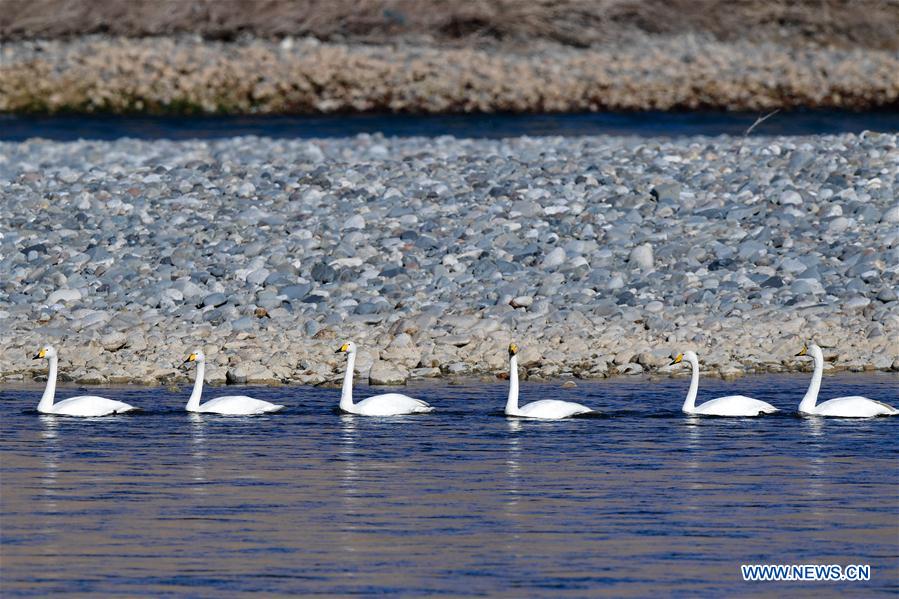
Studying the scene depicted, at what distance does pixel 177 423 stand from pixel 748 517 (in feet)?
17.9

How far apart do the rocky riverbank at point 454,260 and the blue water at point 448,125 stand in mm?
8959

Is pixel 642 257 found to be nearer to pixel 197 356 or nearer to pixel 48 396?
pixel 197 356

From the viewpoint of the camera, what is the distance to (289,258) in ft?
69.3

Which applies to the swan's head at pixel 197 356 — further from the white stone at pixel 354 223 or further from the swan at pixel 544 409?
the white stone at pixel 354 223

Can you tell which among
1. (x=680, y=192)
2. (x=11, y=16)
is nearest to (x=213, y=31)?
(x=11, y=16)

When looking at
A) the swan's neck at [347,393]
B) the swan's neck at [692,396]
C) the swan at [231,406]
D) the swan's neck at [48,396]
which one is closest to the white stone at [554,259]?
the swan's neck at [692,396]

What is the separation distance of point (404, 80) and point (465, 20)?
25.9 ft

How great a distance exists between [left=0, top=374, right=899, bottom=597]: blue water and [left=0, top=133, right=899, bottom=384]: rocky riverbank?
5.56 feet

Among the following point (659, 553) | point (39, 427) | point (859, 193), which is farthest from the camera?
point (859, 193)

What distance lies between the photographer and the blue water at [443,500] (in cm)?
989

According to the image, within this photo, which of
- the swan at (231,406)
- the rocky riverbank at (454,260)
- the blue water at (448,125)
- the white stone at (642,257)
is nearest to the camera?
the swan at (231,406)

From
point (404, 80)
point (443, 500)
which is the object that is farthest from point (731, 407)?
point (404, 80)

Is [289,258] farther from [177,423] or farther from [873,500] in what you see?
[873,500]

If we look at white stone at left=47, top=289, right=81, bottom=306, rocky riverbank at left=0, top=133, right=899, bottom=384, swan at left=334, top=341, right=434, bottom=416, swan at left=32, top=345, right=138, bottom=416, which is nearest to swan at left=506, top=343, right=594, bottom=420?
swan at left=334, top=341, right=434, bottom=416
